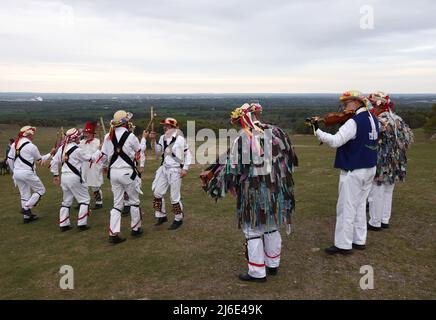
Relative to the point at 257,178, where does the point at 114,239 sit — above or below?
below

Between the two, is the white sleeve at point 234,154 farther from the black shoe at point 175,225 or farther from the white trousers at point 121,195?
the black shoe at point 175,225

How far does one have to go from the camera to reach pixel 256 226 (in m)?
5.30

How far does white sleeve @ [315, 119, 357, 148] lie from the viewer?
18.8 ft

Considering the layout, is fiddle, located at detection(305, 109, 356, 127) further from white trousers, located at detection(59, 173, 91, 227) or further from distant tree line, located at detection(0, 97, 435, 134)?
white trousers, located at detection(59, 173, 91, 227)

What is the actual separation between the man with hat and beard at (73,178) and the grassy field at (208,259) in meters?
0.30

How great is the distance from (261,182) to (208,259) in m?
1.78

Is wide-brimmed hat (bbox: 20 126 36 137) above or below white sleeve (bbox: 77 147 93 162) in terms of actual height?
above

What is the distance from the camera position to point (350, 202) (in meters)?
6.12

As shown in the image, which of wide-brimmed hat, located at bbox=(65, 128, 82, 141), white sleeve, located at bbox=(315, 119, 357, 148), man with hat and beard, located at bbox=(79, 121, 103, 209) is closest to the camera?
white sleeve, located at bbox=(315, 119, 357, 148)

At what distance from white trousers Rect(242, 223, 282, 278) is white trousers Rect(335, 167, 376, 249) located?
129cm

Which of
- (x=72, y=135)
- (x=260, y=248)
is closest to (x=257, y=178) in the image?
(x=260, y=248)

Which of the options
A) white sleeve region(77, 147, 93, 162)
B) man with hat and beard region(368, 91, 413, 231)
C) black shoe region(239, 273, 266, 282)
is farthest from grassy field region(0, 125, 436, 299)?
white sleeve region(77, 147, 93, 162)

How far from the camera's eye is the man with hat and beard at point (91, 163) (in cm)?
871

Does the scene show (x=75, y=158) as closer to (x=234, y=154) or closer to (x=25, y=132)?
(x=25, y=132)
